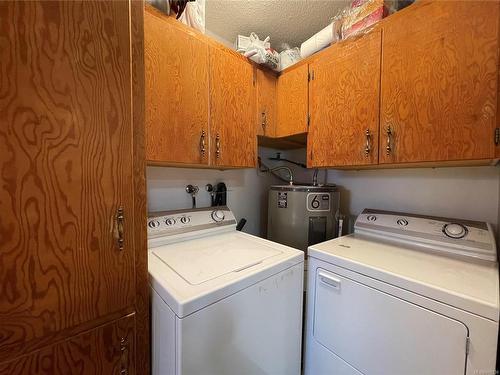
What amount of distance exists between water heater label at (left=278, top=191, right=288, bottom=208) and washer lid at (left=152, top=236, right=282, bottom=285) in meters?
0.48

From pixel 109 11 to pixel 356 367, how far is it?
1748mm

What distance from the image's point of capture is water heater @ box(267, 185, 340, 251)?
5.28 feet

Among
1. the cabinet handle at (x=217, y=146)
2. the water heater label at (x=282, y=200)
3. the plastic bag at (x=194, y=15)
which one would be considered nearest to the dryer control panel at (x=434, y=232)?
the water heater label at (x=282, y=200)

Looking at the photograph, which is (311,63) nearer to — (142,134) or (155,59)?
(155,59)

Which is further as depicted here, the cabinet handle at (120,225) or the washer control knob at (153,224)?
the washer control knob at (153,224)

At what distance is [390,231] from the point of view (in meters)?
1.38

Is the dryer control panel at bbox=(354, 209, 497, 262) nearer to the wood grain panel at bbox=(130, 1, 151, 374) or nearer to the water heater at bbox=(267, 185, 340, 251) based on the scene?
the water heater at bbox=(267, 185, 340, 251)

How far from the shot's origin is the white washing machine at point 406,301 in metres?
0.74

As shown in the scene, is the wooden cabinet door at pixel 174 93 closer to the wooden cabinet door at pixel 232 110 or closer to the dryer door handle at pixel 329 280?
the wooden cabinet door at pixel 232 110

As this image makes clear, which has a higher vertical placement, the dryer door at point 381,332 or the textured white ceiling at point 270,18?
the textured white ceiling at point 270,18

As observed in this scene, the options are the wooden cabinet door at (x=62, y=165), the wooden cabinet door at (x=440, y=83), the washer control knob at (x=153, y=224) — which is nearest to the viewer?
the wooden cabinet door at (x=62, y=165)

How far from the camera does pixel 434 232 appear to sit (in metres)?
1.21

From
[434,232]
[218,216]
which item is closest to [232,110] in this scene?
[218,216]

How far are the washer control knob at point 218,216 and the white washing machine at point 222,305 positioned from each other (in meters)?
0.23
